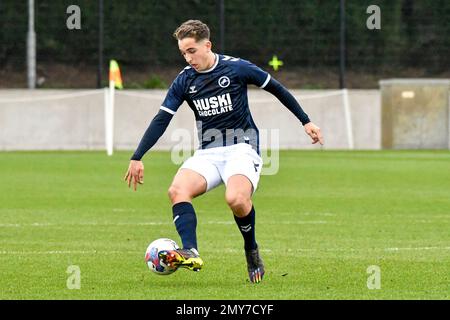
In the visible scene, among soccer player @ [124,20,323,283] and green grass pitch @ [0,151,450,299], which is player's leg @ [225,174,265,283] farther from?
green grass pitch @ [0,151,450,299]

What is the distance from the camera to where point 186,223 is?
9453 millimetres

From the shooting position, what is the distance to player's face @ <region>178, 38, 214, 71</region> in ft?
31.4

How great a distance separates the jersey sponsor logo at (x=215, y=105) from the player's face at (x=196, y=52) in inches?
9.7

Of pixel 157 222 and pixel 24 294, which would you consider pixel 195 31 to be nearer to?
pixel 24 294

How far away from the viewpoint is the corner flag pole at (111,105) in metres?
29.1

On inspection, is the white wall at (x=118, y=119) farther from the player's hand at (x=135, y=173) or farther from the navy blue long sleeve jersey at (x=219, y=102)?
the player's hand at (x=135, y=173)

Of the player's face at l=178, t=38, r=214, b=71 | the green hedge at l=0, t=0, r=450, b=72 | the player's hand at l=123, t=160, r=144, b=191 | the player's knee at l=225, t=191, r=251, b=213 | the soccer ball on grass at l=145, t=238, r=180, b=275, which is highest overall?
the green hedge at l=0, t=0, r=450, b=72

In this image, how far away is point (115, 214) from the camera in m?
15.9

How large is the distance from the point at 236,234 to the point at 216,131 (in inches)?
148

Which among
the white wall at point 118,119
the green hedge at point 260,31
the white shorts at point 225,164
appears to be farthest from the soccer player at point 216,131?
the green hedge at point 260,31

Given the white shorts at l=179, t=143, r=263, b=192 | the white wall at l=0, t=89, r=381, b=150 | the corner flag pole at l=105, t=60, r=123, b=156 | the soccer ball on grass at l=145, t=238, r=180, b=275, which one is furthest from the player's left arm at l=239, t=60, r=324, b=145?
the white wall at l=0, t=89, r=381, b=150

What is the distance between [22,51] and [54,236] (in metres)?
24.5

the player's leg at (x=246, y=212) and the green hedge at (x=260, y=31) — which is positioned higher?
the green hedge at (x=260, y=31)
